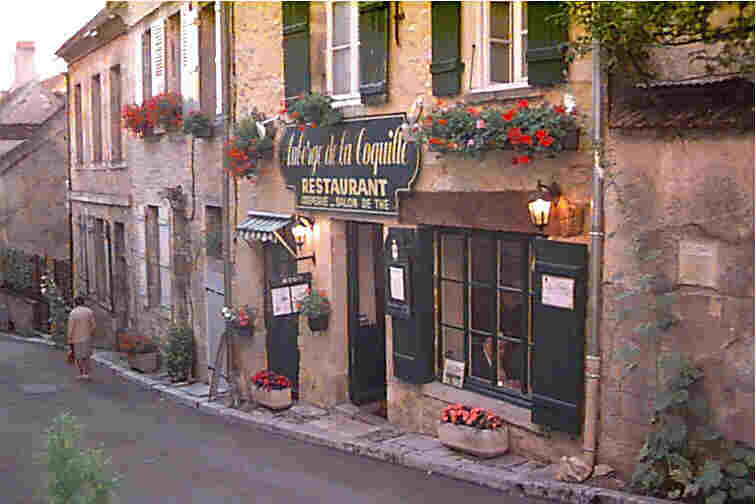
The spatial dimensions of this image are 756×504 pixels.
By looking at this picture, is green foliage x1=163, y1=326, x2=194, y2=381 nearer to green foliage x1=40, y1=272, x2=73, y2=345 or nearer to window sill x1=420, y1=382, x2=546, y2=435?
window sill x1=420, y1=382, x2=546, y2=435

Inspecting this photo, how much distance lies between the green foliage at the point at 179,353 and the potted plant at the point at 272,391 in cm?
324

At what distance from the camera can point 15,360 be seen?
1820 cm

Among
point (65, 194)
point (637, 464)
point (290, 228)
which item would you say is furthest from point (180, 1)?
point (65, 194)

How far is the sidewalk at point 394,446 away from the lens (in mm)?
7465

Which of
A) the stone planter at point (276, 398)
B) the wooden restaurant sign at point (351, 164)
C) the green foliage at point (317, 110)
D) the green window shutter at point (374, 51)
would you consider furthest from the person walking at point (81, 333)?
the green window shutter at point (374, 51)

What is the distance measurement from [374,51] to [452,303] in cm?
277

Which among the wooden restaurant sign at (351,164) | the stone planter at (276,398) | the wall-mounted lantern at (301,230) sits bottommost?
the stone planter at (276,398)

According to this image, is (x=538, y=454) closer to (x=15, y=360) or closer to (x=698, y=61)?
(x=698, y=61)

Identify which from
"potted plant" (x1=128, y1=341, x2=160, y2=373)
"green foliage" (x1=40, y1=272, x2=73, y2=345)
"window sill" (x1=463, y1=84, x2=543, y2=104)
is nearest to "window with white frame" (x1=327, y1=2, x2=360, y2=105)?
"window sill" (x1=463, y1=84, x2=543, y2=104)

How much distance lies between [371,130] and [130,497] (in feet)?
14.5

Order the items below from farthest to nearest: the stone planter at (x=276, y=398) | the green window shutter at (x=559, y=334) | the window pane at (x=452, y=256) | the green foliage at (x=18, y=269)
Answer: the green foliage at (x=18, y=269)
the stone planter at (x=276, y=398)
the window pane at (x=452, y=256)
the green window shutter at (x=559, y=334)

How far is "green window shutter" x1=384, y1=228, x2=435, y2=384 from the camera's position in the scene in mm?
9523

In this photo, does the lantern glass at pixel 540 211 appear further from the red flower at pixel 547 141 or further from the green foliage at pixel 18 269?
the green foliage at pixel 18 269

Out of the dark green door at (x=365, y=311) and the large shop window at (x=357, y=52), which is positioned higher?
the large shop window at (x=357, y=52)
